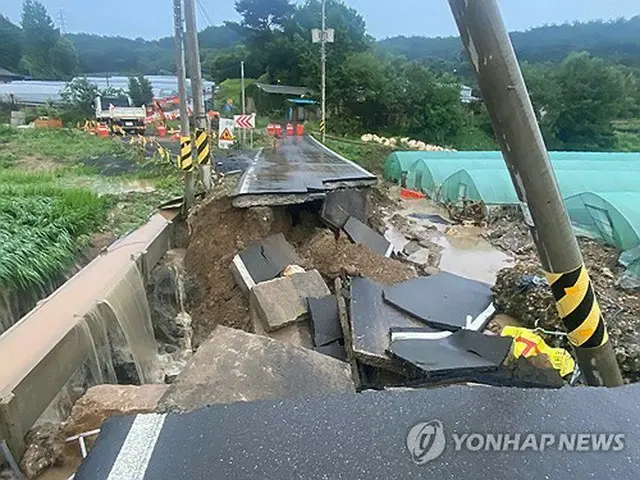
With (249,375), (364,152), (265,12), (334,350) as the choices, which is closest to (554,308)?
(334,350)

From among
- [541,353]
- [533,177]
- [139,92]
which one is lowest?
[541,353]

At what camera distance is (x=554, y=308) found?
4.46 meters

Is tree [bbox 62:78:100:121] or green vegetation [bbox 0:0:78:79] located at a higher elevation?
green vegetation [bbox 0:0:78:79]

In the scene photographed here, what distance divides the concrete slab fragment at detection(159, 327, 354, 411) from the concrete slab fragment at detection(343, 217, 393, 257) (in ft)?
11.5

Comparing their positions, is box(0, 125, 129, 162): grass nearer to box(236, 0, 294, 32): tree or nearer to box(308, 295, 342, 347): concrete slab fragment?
box(308, 295, 342, 347): concrete slab fragment

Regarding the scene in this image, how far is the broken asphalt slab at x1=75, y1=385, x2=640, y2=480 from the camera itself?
4.18ft

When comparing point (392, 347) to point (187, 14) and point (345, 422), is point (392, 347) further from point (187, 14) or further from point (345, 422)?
point (187, 14)

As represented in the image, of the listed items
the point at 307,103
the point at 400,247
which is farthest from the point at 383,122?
the point at 400,247

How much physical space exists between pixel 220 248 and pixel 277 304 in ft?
6.35

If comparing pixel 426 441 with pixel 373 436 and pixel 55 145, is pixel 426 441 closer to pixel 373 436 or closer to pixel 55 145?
pixel 373 436

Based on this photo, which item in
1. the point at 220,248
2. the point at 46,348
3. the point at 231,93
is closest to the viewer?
the point at 46,348

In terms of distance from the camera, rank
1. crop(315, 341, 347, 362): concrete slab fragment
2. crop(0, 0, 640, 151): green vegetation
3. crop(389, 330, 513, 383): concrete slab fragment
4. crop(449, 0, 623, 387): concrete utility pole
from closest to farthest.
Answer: crop(449, 0, 623, 387): concrete utility pole, crop(389, 330, 513, 383): concrete slab fragment, crop(315, 341, 347, 362): concrete slab fragment, crop(0, 0, 640, 151): green vegetation

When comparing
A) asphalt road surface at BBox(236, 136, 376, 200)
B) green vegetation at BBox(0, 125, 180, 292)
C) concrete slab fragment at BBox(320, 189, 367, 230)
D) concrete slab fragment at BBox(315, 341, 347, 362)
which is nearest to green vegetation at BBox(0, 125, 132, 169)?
green vegetation at BBox(0, 125, 180, 292)

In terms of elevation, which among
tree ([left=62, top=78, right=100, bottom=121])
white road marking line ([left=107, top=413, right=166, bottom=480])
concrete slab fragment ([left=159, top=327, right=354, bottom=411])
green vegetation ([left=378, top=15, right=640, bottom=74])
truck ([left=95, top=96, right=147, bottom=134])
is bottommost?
concrete slab fragment ([left=159, top=327, right=354, bottom=411])
